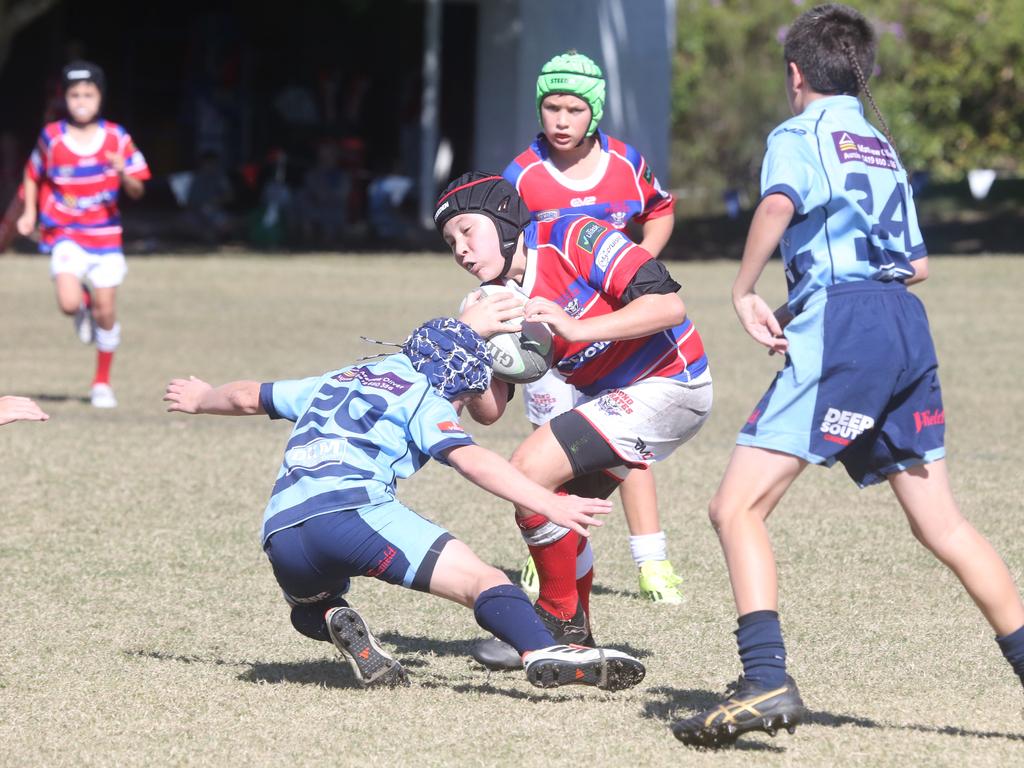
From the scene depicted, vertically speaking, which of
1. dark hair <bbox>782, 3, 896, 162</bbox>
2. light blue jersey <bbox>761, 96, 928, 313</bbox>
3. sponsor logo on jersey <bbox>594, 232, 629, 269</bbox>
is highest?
dark hair <bbox>782, 3, 896, 162</bbox>

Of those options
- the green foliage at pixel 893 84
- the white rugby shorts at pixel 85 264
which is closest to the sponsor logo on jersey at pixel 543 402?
the white rugby shorts at pixel 85 264

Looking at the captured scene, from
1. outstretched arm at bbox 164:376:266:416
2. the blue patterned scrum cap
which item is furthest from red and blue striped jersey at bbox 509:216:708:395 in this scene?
outstretched arm at bbox 164:376:266:416

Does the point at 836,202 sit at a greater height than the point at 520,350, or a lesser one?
greater

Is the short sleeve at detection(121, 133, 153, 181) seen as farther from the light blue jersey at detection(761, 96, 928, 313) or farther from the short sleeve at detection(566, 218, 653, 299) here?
the light blue jersey at detection(761, 96, 928, 313)

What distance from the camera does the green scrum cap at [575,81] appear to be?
606 centimetres

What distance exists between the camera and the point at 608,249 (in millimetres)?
5109

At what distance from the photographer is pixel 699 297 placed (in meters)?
18.3

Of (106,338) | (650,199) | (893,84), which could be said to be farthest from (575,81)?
(893,84)

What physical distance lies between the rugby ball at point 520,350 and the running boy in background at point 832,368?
2.44ft

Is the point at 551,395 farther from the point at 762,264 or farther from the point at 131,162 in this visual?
the point at 131,162

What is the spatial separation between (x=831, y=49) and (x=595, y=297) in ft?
3.67

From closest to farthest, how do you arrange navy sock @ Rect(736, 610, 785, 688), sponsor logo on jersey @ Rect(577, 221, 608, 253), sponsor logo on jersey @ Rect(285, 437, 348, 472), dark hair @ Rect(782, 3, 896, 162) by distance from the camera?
navy sock @ Rect(736, 610, 785, 688)
dark hair @ Rect(782, 3, 896, 162)
sponsor logo on jersey @ Rect(285, 437, 348, 472)
sponsor logo on jersey @ Rect(577, 221, 608, 253)

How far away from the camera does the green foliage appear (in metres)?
31.1

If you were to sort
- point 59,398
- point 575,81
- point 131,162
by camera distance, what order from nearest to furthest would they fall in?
point 575,81 < point 131,162 < point 59,398
